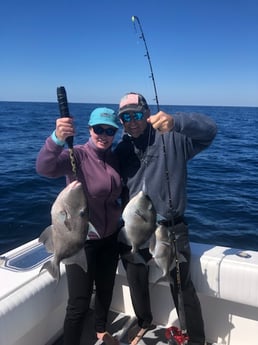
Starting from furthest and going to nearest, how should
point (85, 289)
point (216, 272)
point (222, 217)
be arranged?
1. point (222, 217)
2. point (216, 272)
3. point (85, 289)

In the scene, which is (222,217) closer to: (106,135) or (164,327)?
(164,327)

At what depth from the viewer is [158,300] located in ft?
14.6

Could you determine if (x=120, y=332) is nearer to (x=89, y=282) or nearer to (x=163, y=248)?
(x=89, y=282)

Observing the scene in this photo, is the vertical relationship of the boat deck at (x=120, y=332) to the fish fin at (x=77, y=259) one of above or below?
below

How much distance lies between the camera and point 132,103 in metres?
3.61

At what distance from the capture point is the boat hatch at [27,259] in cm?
386

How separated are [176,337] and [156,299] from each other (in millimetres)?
732

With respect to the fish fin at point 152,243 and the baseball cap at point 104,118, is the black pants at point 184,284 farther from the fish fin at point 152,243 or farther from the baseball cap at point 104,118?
the baseball cap at point 104,118

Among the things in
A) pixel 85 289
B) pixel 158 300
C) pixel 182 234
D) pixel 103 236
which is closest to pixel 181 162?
pixel 182 234

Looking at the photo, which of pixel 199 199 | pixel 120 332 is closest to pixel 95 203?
pixel 120 332

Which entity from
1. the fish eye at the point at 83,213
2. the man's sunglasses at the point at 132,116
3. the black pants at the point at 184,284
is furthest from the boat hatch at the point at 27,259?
the man's sunglasses at the point at 132,116

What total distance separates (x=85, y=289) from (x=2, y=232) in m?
5.69

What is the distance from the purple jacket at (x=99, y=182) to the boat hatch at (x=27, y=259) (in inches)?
34.4

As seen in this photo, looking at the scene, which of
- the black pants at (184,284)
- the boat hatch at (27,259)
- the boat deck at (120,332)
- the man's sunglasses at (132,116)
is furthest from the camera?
the boat deck at (120,332)
